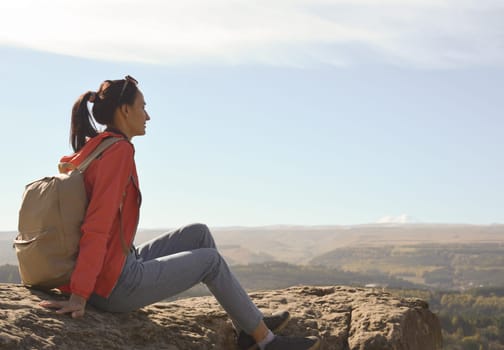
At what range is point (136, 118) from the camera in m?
4.97

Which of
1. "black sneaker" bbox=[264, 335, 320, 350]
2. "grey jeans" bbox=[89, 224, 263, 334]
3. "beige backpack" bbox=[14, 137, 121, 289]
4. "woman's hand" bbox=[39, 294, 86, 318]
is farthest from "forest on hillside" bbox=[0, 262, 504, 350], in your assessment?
"beige backpack" bbox=[14, 137, 121, 289]

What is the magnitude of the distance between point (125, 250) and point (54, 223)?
529 millimetres

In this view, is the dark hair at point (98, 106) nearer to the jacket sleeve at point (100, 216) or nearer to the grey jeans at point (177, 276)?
the jacket sleeve at point (100, 216)

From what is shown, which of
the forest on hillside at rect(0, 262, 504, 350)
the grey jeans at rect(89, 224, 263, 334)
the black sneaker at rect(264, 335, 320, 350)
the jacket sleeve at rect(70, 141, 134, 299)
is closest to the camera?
the jacket sleeve at rect(70, 141, 134, 299)

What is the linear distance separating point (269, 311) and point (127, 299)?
2064 millimetres

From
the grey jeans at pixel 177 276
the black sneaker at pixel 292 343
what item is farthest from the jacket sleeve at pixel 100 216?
the black sneaker at pixel 292 343

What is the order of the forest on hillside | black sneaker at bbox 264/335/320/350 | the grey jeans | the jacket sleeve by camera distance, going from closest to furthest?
the jacket sleeve → the grey jeans → black sneaker at bbox 264/335/320/350 → the forest on hillside

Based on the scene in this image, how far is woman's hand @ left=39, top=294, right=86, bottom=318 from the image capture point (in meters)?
4.59

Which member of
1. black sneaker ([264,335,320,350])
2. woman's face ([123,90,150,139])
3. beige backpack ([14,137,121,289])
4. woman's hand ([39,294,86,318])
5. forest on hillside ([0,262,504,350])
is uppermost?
woman's face ([123,90,150,139])

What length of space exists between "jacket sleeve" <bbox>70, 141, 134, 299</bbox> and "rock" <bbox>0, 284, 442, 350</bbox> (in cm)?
34

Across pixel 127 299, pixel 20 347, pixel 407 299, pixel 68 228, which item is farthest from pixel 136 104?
pixel 407 299

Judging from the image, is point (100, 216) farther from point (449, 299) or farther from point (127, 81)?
point (449, 299)

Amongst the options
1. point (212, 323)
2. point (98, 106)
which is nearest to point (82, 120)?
point (98, 106)

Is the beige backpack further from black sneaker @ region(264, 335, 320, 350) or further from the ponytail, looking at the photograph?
black sneaker @ region(264, 335, 320, 350)
